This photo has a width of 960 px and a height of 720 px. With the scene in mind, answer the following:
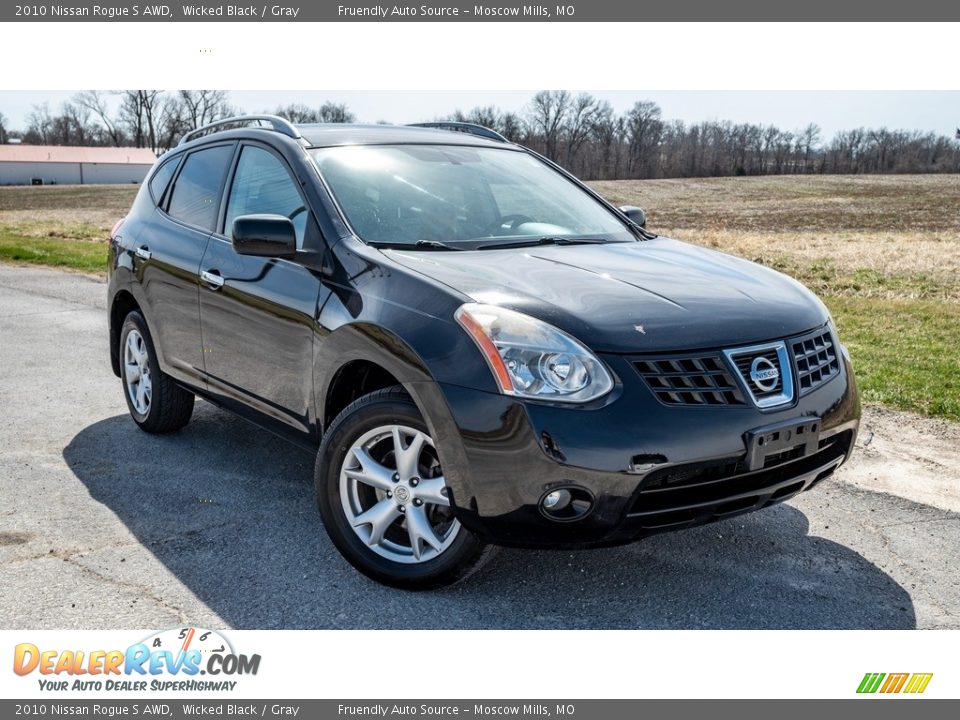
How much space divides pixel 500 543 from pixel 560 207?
2145 mm

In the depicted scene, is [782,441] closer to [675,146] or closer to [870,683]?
[870,683]

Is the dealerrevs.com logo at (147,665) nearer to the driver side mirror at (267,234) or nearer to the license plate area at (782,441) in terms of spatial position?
the driver side mirror at (267,234)

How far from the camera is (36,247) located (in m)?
18.0

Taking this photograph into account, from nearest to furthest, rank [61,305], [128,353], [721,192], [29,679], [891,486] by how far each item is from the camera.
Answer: [29,679]
[891,486]
[128,353]
[61,305]
[721,192]

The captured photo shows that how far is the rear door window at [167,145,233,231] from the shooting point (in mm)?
4930

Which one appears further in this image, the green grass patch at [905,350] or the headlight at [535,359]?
the green grass patch at [905,350]

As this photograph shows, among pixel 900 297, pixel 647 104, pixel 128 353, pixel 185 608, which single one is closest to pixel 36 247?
pixel 128 353

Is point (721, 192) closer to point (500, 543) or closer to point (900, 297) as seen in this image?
point (900, 297)

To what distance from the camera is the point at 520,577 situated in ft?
12.1

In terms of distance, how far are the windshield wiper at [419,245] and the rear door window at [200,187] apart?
137 centimetres

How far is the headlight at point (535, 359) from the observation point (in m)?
3.08

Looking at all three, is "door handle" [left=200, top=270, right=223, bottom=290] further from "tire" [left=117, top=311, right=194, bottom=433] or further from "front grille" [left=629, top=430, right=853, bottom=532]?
"front grille" [left=629, top=430, right=853, bottom=532]

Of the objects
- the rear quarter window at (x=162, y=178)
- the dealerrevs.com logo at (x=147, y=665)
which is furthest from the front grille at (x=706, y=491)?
the rear quarter window at (x=162, y=178)

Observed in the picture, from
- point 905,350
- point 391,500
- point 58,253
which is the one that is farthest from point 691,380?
point 58,253
